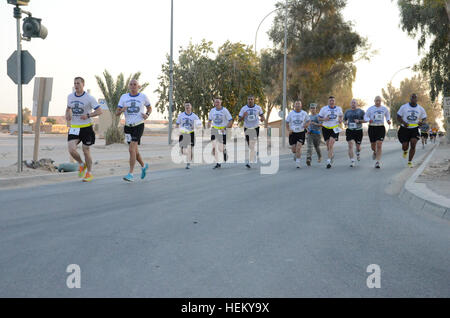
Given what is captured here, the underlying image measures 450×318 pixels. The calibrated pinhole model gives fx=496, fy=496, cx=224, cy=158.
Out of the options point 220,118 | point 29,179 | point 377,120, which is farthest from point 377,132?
point 29,179

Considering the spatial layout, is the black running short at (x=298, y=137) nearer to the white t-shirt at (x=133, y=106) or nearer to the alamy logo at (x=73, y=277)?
the white t-shirt at (x=133, y=106)

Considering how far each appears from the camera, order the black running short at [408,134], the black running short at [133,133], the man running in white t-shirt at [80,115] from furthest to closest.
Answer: the black running short at [408,134] < the black running short at [133,133] < the man running in white t-shirt at [80,115]

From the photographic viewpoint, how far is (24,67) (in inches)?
411

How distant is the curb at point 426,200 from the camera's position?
632 cm

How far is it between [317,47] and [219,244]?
113 feet

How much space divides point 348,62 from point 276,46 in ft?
19.5

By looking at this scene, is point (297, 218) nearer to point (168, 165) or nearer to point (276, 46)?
point (168, 165)

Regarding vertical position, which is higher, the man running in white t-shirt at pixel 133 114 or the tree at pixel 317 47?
the tree at pixel 317 47

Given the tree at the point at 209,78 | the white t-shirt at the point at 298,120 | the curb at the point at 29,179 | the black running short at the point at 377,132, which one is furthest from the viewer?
the tree at the point at 209,78

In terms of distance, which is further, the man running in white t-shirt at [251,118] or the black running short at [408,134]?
the man running in white t-shirt at [251,118]

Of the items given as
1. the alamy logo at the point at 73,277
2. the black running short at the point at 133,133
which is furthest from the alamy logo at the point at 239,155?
the alamy logo at the point at 73,277

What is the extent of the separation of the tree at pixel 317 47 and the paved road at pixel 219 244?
30.6m

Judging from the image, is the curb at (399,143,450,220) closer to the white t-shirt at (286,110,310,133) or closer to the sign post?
the white t-shirt at (286,110,310,133)

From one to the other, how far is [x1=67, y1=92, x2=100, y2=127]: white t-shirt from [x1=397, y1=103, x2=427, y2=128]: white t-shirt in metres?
8.36
